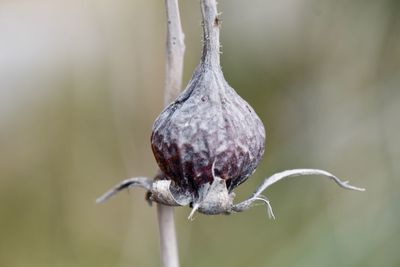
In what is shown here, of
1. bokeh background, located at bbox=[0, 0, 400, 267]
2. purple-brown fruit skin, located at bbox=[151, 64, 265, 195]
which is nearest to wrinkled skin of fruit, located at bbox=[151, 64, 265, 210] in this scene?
purple-brown fruit skin, located at bbox=[151, 64, 265, 195]

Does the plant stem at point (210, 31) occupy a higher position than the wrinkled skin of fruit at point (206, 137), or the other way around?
the plant stem at point (210, 31)

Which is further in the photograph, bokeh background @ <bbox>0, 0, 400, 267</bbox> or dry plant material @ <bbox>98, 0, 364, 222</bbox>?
bokeh background @ <bbox>0, 0, 400, 267</bbox>

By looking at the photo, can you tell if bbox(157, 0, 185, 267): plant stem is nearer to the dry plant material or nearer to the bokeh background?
the dry plant material

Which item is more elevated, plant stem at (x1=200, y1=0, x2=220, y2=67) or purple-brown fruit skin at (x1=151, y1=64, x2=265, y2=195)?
plant stem at (x1=200, y1=0, x2=220, y2=67)

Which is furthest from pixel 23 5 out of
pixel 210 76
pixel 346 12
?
pixel 210 76

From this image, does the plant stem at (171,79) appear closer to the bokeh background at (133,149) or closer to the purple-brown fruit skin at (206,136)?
the purple-brown fruit skin at (206,136)

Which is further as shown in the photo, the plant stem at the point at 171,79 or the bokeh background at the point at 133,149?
the bokeh background at the point at 133,149

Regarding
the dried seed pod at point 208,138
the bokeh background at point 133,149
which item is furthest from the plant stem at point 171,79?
the bokeh background at point 133,149

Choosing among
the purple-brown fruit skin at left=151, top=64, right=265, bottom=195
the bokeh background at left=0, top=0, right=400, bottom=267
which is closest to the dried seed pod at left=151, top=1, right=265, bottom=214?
the purple-brown fruit skin at left=151, top=64, right=265, bottom=195
